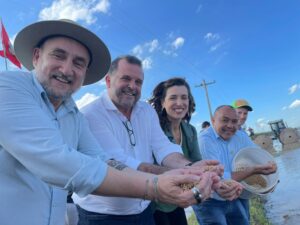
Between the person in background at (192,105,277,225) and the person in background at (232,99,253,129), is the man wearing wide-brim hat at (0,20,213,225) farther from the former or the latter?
the person in background at (232,99,253,129)

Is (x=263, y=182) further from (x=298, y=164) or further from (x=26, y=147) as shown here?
(x=298, y=164)

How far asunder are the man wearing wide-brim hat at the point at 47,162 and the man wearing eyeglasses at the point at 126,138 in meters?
0.38

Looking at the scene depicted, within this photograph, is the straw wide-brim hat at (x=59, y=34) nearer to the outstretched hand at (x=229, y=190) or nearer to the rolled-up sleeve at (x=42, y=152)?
the rolled-up sleeve at (x=42, y=152)

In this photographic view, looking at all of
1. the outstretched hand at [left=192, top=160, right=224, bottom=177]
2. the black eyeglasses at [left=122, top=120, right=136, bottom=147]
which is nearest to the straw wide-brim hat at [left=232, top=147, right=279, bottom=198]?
the outstretched hand at [left=192, top=160, right=224, bottom=177]

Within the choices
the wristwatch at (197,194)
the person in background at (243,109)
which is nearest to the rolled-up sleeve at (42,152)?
the wristwatch at (197,194)

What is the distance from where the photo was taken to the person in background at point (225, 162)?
3000 millimetres

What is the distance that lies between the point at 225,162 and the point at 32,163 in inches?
98.1

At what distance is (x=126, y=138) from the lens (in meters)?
2.26

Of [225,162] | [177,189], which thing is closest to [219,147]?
[225,162]

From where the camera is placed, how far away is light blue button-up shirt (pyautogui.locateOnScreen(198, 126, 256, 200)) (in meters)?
3.26

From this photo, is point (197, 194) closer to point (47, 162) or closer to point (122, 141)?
point (47, 162)

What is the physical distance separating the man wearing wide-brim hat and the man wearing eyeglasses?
38 centimetres

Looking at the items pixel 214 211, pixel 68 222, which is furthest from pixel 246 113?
pixel 68 222

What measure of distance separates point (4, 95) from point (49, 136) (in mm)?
271
